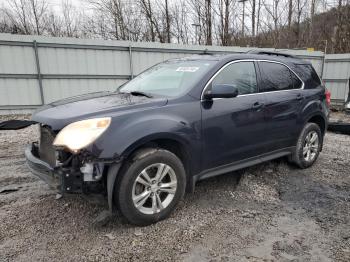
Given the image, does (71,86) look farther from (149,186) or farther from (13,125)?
(149,186)

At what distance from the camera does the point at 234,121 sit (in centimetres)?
350

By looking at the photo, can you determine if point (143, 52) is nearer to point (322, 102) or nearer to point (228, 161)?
point (322, 102)

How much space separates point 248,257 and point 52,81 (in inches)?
371

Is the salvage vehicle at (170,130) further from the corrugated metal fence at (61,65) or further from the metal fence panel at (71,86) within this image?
the metal fence panel at (71,86)

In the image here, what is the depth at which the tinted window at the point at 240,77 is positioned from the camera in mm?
3586

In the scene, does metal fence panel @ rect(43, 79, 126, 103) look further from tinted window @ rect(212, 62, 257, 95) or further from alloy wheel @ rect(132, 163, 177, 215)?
alloy wheel @ rect(132, 163, 177, 215)

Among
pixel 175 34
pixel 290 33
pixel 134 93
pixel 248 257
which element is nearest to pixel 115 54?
pixel 134 93

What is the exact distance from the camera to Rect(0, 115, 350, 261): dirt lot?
8.52 feet

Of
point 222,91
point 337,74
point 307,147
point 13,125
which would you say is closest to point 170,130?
point 222,91

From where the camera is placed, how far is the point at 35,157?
10.2 feet

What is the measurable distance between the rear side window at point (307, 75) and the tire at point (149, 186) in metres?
2.77

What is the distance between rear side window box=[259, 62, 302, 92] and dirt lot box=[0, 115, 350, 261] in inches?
52.7

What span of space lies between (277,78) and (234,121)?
1.25m

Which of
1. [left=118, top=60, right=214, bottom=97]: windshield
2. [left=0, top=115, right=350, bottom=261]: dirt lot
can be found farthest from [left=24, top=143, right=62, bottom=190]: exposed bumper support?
[left=118, top=60, right=214, bottom=97]: windshield
